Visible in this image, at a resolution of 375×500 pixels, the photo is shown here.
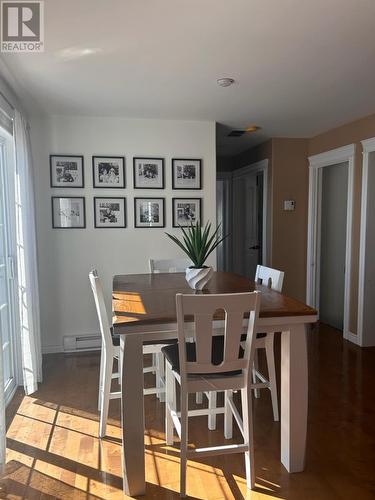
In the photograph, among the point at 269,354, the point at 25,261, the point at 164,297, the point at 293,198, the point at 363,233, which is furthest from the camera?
the point at 293,198

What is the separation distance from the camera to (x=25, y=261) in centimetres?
293

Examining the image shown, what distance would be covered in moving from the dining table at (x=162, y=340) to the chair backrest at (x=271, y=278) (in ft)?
0.85

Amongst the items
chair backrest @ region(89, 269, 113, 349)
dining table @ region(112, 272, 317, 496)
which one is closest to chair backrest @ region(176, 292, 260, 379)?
dining table @ region(112, 272, 317, 496)

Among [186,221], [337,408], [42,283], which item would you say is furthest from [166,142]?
[337,408]

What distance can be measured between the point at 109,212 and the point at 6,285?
128cm

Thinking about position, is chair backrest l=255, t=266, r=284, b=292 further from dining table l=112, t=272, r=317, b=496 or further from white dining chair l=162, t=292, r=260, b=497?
white dining chair l=162, t=292, r=260, b=497

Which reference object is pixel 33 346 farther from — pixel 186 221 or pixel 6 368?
pixel 186 221

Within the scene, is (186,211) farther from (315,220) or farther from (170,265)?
(315,220)

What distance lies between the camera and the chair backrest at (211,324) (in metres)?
1.70

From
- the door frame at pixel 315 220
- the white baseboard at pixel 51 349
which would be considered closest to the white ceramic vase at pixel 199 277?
the white baseboard at pixel 51 349

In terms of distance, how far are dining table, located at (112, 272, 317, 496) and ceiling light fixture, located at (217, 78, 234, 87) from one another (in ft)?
5.22

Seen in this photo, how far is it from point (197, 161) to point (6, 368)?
2.63m

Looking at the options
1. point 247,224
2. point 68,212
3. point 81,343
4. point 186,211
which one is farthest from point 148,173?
point 247,224

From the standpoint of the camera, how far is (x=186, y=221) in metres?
4.06
